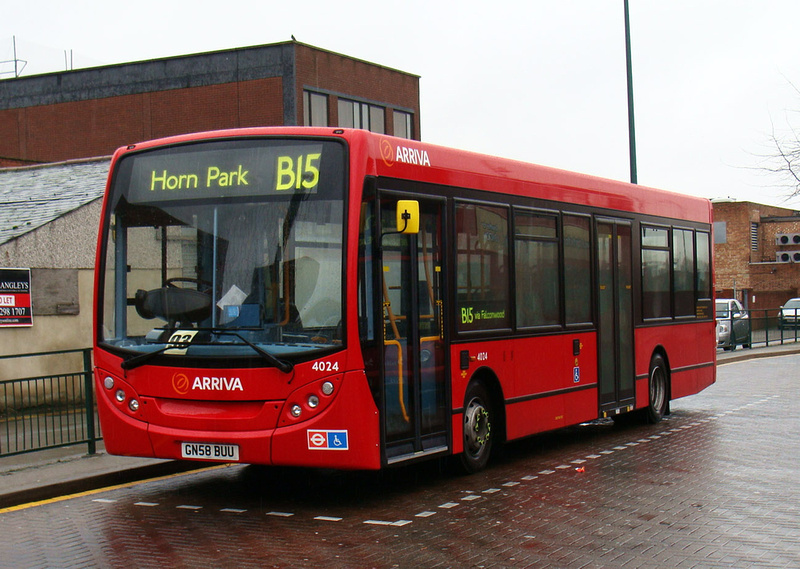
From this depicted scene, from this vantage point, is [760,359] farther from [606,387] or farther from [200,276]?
[200,276]

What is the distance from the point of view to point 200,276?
8.55 metres

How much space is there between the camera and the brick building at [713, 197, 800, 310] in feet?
205

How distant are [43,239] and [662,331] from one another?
929 cm

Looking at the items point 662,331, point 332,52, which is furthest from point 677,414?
point 332,52

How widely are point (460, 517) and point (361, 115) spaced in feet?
142

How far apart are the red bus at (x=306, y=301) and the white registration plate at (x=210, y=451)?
0.01 m

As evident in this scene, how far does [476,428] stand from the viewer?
10281 millimetres

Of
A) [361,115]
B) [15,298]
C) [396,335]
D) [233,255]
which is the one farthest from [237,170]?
[361,115]

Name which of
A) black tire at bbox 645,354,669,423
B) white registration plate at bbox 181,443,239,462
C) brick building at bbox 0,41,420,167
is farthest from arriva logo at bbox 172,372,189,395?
brick building at bbox 0,41,420,167

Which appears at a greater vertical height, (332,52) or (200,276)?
(332,52)

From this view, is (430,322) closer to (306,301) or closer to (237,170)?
(306,301)

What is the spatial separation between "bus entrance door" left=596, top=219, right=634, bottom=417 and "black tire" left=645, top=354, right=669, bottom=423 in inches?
29.6

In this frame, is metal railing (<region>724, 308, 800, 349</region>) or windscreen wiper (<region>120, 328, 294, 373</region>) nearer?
windscreen wiper (<region>120, 328, 294, 373</region>)

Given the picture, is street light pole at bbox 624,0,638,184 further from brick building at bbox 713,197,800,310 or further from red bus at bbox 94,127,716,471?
brick building at bbox 713,197,800,310
